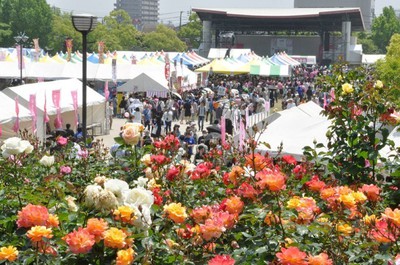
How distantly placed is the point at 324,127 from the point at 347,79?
4500 mm

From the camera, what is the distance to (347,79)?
5.26 meters

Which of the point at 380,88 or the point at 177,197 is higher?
the point at 380,88

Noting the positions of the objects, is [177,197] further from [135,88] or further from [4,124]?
[135,88]

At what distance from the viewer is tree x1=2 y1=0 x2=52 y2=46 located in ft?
250

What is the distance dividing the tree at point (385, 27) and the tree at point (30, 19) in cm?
4320

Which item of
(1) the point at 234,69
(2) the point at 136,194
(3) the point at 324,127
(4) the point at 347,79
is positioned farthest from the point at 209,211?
(1) the point at 234,69

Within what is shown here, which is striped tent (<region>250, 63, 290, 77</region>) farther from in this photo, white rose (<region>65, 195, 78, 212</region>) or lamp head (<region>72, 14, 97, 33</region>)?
white rose (<region>65, 195, 78, 212</region>)

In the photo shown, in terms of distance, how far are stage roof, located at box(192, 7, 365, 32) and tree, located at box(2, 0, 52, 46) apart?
20298 millimetres

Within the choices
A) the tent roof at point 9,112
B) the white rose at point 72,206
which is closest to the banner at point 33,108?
the tent roof at point 9,112

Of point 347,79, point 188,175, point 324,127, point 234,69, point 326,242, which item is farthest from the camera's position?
point 234,69

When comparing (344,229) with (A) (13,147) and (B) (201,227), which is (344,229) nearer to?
(B) (201,227)

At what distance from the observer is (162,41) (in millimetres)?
77750

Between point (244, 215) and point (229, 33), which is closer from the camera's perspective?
point (244, 215)

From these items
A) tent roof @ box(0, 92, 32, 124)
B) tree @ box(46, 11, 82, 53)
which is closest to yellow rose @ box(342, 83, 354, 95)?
tent roof @ box(0, 92, 32, 124)
